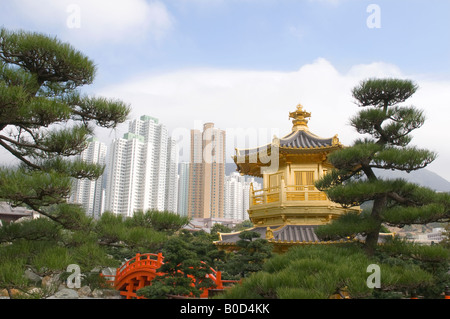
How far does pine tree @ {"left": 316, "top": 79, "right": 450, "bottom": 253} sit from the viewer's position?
19.9 feet

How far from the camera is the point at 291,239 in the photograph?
392 inches

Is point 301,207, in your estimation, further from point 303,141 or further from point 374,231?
point 374,231

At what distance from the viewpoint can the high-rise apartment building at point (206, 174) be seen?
4888cm

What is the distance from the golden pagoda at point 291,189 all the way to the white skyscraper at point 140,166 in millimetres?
41272

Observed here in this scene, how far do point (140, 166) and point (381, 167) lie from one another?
50.6m

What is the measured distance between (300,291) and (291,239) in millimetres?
5714

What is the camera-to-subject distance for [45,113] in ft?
16.6

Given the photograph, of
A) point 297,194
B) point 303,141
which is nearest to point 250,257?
point 297,194

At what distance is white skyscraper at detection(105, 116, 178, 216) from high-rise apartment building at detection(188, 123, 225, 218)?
4901 mm

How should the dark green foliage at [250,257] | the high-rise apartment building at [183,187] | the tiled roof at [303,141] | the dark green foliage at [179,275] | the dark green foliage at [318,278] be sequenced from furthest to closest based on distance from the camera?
the high-rise apartment building at [183,187] < the tiled roof at [303,141] < the dark green foliage at [179,275] < the dark green foliage at [250,257] < the dark green foliage at [318,278]

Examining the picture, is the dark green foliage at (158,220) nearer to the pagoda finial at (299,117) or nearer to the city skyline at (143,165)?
the pagoda finial at (299,117)

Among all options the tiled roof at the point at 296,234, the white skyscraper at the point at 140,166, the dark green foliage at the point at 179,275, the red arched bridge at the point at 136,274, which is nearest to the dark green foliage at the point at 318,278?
the tiled roof at the point at 296,234

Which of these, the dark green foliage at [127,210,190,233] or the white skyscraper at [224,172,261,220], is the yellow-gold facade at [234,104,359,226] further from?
the white skyscraper at [224,172,261,220]

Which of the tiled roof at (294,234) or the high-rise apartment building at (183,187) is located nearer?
the tiled roof at (294,234)
